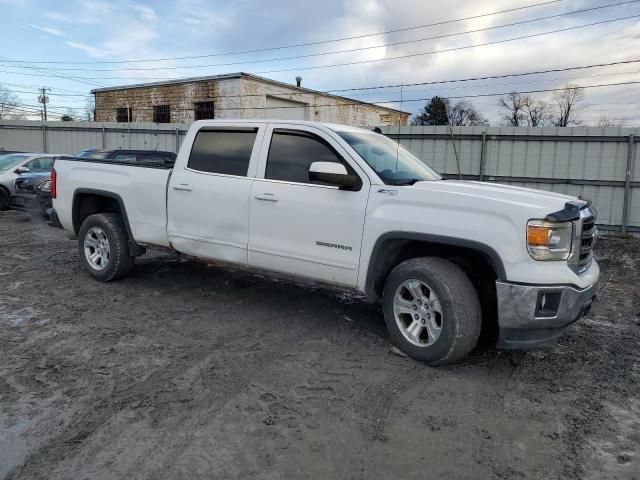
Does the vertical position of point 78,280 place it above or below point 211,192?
below

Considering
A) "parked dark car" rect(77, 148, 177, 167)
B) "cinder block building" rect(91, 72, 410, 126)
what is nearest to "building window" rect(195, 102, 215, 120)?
"cinder block building" rect(91, 72, 410, 126)

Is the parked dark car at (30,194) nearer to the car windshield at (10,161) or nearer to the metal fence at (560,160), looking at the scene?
the car windshield at (10,161)

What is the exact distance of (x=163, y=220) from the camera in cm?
586

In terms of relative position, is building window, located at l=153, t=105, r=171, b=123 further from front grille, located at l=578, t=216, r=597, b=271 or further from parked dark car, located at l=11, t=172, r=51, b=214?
front grille, located at l=578, t=216, r=597, b=271

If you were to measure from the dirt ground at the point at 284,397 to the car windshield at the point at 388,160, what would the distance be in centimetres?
151

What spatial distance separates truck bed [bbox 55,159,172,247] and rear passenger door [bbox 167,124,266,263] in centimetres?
18

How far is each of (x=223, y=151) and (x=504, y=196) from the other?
2.96 m

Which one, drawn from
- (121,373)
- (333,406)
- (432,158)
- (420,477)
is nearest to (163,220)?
(121,373)

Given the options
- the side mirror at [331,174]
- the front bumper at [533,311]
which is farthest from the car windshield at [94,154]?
the front bumper at [533,311]

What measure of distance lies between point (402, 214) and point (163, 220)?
292cm

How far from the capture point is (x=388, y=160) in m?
5.02

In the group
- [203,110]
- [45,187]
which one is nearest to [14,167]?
[45,187]

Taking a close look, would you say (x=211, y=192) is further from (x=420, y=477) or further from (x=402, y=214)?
(x=420, y=477)

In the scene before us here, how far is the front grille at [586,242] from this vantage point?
406 centimetres
